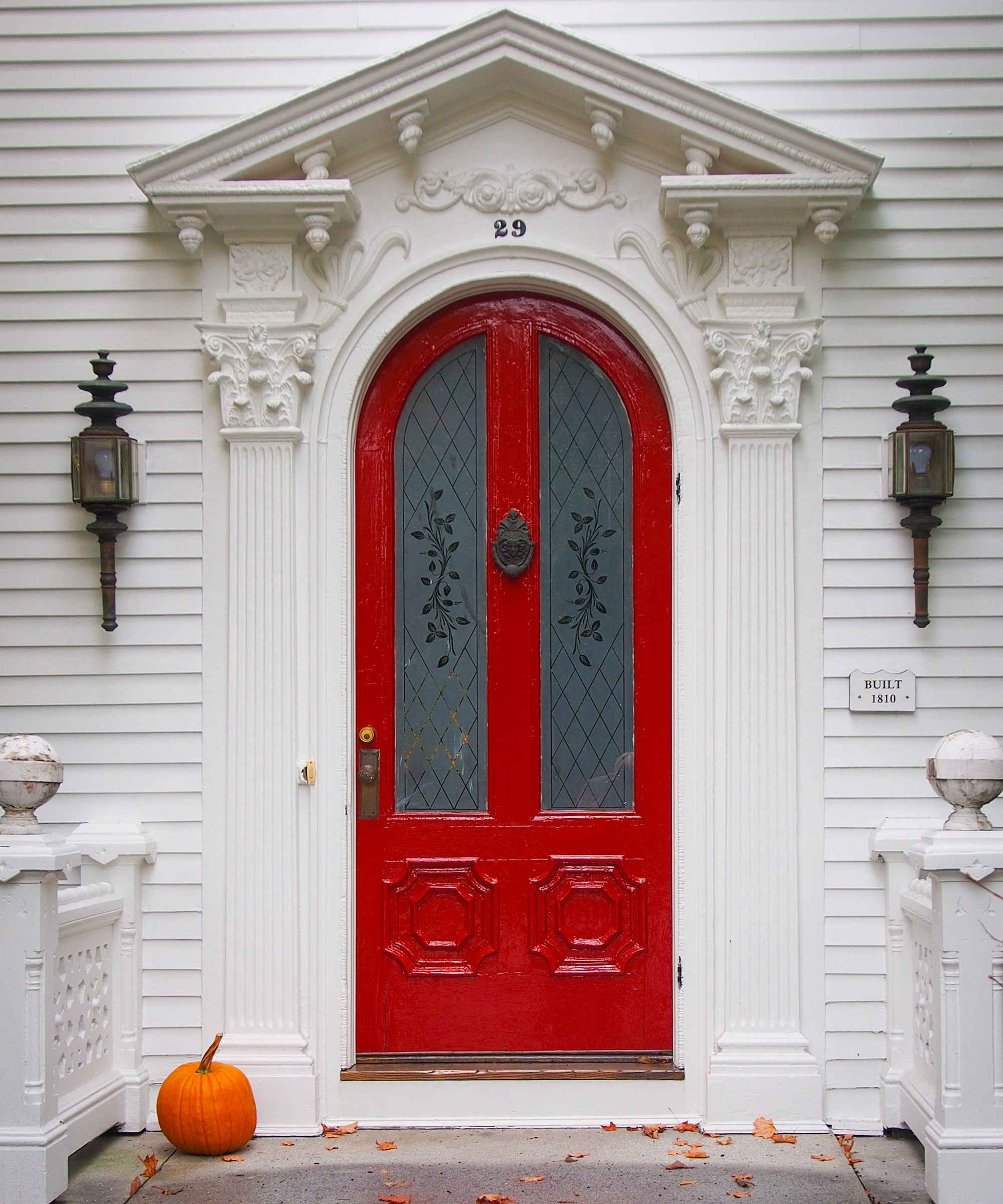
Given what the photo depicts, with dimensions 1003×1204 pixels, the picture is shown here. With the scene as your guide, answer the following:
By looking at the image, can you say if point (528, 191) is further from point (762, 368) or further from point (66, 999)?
point (66, 999)

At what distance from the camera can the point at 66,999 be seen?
4.08 m

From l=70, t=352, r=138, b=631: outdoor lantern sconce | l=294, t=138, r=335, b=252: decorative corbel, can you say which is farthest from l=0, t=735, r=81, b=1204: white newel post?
l=294, t=138, r=335, b=252: decorative corbel

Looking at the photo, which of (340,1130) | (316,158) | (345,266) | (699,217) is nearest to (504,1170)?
(340,1130)

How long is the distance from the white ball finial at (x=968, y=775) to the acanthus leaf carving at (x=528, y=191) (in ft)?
7.85

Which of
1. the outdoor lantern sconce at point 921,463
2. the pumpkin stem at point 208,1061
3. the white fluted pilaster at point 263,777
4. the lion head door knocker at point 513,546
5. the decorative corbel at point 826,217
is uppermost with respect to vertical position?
the decorative corbel at point 826,217

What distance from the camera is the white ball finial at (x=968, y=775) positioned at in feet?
13.1

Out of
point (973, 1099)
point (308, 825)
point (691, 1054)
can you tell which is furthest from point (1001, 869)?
point (308, 825)

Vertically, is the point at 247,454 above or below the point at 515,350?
below

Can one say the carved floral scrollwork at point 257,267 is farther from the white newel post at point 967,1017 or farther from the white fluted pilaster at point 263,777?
the white newel post at point 967,1017

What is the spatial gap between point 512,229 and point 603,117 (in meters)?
0.53

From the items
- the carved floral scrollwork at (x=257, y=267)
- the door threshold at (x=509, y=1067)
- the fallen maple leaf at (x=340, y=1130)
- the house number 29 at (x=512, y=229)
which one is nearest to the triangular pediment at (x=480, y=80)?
the carved floral scrollwork at (x=257, y=267)

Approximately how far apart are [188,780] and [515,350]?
2.12 metres

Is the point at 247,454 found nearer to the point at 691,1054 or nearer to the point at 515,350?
the point at 515,350

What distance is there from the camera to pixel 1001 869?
12.6 feet
